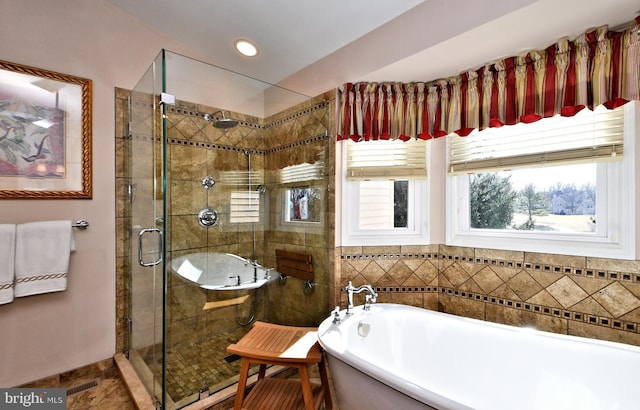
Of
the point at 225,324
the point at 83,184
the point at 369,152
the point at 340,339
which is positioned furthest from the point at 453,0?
the point at 83,184

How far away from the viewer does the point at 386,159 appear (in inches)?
88.2

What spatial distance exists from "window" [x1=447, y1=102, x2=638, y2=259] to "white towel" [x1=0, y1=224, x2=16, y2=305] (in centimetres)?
280

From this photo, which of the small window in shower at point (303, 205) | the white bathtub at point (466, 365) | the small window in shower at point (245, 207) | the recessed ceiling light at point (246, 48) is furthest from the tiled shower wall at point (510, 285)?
the recessed ceiling light at point (246, 48)

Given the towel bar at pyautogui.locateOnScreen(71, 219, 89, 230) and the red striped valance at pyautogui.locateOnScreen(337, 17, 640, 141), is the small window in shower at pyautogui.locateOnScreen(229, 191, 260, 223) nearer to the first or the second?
the red striped valance at pyautogui.locateOnScreen(337, 17, 640, 141)

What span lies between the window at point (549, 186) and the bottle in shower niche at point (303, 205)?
3.47 feet

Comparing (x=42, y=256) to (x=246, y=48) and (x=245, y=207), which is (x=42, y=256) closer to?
(x=245, y=207)

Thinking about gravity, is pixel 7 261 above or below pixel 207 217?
below

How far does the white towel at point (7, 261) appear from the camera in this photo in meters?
1.67

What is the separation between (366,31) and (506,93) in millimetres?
963

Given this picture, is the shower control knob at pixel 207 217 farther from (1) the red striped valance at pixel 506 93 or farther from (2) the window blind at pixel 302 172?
(1) the red striped valance at pixel 506 93

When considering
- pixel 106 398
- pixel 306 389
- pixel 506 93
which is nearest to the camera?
pixel 306 389

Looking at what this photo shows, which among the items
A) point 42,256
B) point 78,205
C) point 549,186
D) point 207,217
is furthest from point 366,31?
point 42,256

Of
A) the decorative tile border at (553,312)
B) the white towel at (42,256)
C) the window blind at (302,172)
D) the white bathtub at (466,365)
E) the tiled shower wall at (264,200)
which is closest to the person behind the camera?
the white bathtub at (466,365)

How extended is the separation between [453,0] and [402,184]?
47.0 inches
